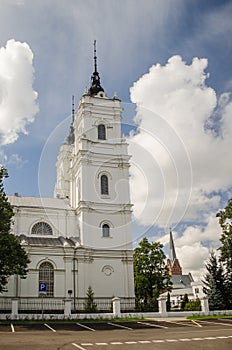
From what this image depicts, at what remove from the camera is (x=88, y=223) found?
145 ft

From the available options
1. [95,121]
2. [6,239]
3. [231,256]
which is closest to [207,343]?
[6,239]

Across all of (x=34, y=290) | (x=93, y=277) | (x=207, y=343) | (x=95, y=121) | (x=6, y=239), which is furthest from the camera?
(x=95, y=121)

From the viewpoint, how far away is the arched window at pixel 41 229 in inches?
1751

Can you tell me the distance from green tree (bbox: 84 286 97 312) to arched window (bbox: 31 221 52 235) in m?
8.41

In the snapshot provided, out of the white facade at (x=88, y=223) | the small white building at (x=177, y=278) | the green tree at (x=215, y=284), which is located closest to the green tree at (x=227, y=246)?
the green tree at (x=215, y=284)

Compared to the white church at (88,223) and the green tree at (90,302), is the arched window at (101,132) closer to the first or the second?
the white church at (88,223)

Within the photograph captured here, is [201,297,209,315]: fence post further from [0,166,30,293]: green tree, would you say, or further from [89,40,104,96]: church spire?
[89,40,104,96]: church spire

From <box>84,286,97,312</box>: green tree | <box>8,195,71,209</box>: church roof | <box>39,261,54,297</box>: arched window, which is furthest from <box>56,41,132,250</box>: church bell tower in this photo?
<box>84,286,97,312</box>: green tree

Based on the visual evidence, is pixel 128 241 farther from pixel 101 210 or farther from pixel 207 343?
pixel 207 343

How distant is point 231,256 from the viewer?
3472 cm

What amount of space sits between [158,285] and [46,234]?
49.0 feet

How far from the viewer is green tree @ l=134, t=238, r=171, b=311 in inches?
1885

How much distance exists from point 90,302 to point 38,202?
563 inches

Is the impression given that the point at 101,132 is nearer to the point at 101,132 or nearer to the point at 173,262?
the point at 101,132
